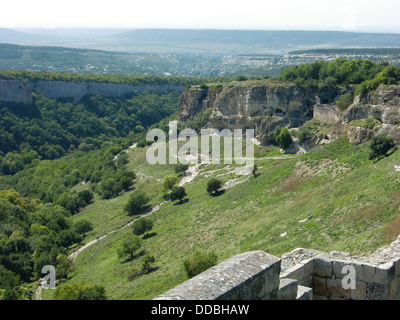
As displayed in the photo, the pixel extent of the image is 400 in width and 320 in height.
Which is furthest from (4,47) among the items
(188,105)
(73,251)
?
(73,251)

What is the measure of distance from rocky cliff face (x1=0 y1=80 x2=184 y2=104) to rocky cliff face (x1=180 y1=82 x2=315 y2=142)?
56346 millimetres

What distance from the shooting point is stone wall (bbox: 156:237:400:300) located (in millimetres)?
6871

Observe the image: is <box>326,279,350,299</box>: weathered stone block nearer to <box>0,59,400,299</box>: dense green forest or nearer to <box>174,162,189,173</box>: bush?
<box>0,59,400,299</box>: dense green forest

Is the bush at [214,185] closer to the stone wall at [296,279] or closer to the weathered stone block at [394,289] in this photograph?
the stone wall at [296,279]

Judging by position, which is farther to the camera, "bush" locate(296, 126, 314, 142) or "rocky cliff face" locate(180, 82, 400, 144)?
"bush" locate(296, 126, 314, 142)

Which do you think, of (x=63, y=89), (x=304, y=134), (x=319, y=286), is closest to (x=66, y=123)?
(x=63, y=89)

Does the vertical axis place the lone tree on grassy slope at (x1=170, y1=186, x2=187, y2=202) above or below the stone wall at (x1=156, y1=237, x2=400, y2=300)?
below

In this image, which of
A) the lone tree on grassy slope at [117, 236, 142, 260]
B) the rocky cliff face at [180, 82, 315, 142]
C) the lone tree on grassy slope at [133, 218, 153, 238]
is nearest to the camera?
the lone tree on grassy slope at [117, 236, 142, 260]

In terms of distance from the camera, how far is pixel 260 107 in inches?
2245

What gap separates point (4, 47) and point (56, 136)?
125 metres

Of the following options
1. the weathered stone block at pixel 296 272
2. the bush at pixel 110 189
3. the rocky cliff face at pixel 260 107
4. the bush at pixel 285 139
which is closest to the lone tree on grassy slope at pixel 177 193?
the bush at pixel 285 139

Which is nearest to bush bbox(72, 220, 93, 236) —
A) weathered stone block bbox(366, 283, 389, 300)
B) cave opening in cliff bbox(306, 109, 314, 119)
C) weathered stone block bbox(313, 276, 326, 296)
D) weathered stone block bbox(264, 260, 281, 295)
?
cave opening in cliff bbox(306, 109, 314, 119)

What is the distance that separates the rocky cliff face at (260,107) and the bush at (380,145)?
20534 millimetres

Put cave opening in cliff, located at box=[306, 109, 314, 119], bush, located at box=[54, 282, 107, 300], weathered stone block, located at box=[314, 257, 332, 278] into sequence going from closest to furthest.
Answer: weathered stone block, located at box=[314, 257, 332, 278] → bush, located at box=[54, 282, 107, 300] → cave opening in cliff, located at box=[306, 109, 314, 119]
